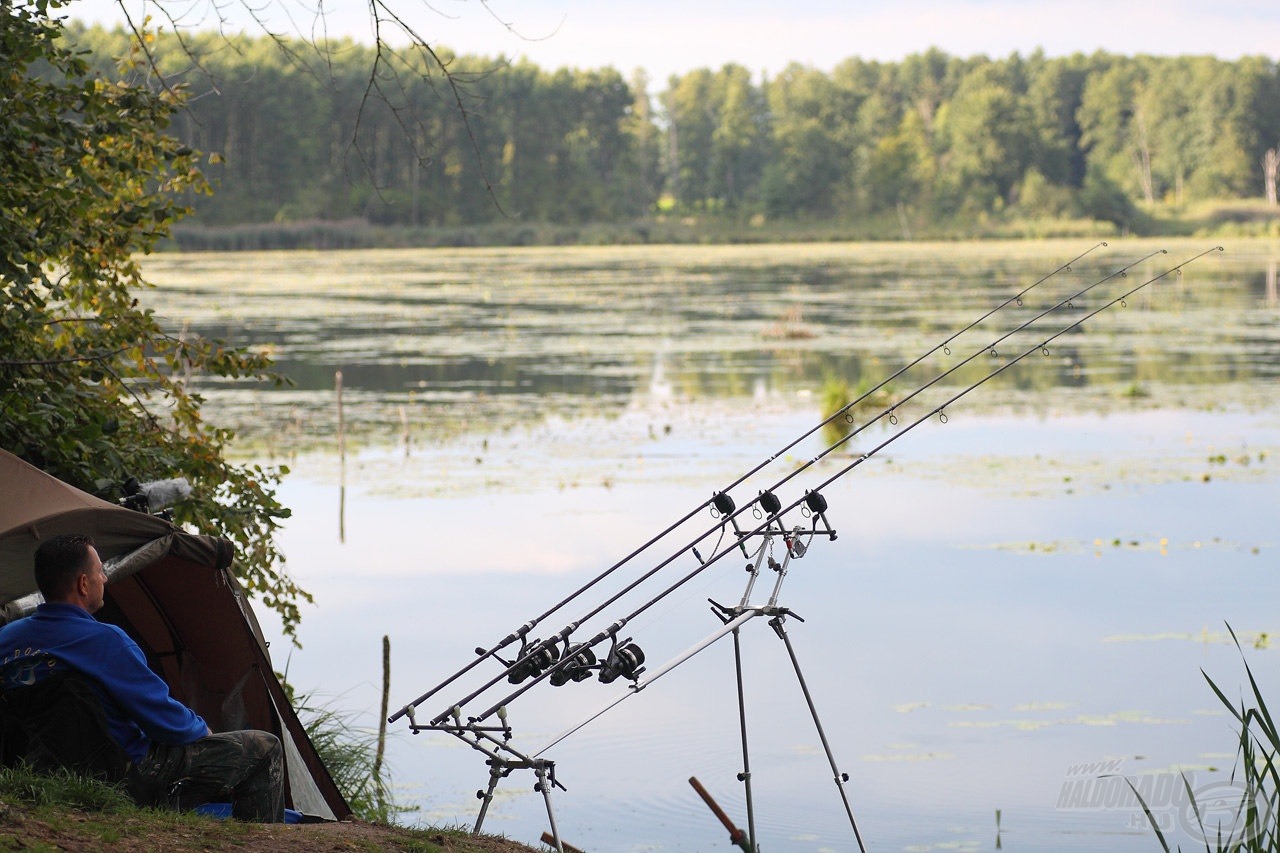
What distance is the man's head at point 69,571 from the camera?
4.77 meters

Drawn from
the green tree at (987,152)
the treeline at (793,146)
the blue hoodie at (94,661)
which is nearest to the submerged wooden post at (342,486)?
the blue hoodie at (94,661)

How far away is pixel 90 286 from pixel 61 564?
12.5ft

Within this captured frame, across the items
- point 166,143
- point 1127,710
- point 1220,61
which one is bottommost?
point 1127,710

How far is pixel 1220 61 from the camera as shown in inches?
4690

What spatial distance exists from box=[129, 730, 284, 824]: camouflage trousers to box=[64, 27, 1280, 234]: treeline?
74.6 metres

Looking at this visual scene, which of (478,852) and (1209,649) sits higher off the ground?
(478,852)

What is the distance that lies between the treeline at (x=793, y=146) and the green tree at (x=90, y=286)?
70796mm

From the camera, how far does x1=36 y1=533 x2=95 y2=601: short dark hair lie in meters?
4.77

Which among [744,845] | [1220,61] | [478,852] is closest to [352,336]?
[744,845]

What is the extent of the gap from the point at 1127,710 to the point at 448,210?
82.6m

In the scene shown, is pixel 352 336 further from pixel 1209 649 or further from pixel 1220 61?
pixel 1220 61

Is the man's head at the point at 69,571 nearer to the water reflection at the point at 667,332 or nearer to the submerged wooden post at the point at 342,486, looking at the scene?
the submerged wooden post at the point at 342,486

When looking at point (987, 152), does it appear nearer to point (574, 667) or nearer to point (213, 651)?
point (213, 651)

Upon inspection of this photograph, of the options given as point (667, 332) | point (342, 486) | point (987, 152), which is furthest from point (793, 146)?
point (342, 486)
